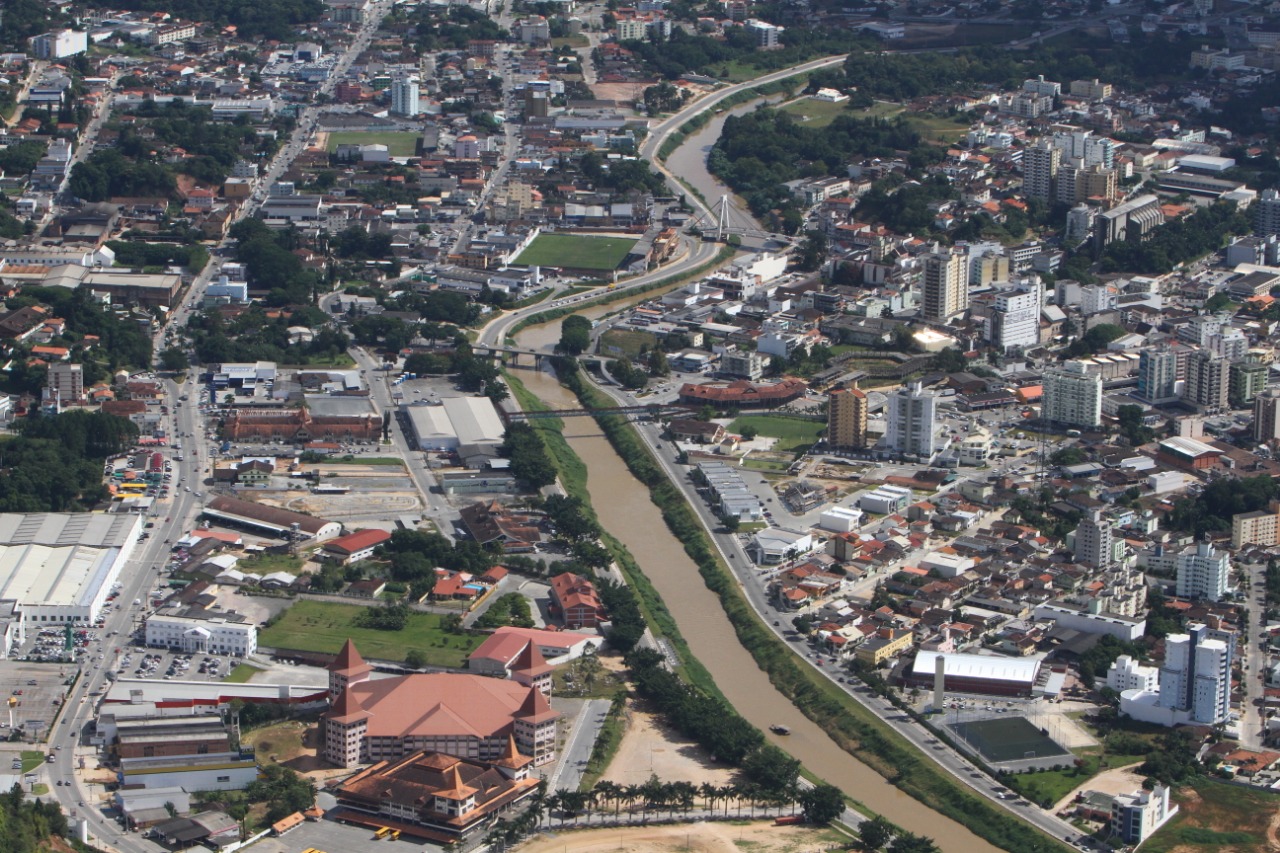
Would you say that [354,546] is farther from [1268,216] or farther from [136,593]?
[1268,216]

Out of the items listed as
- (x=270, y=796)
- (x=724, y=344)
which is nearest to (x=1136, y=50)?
(x=724, y=344)

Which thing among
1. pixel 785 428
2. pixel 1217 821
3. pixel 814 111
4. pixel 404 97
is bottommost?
pixel 1217 821

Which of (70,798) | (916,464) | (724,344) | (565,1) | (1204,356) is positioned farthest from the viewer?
(565,1)

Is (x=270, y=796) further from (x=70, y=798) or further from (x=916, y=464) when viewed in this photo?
(x=916, y=464)

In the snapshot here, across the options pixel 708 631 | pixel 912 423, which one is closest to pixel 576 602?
pixel 708 631

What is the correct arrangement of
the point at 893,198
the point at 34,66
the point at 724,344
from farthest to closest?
the point at 34,66, the point at 893,198, the point at 724,344

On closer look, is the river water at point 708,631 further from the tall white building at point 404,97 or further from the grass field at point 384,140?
the tall white building at point 404,97

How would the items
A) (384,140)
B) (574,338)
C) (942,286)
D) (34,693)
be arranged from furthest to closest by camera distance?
1. (384,140)
2. (942,286)
3. (574,338)
4. (34,693)
